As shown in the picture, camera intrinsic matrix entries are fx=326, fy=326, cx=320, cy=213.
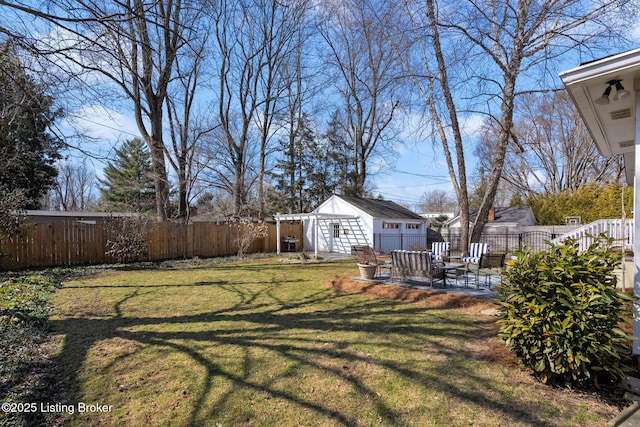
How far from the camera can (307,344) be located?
425 cm

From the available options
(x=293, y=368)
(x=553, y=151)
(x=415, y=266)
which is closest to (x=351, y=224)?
(x=415, y=266)

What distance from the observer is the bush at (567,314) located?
2902mm

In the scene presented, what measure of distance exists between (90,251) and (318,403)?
13166mm

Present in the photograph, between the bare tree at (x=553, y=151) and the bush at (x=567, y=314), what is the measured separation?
22.9 m

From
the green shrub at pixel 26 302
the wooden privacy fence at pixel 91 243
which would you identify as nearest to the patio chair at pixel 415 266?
the green shrub at pixel 26 302

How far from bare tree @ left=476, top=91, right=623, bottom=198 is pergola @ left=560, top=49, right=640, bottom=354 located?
20.5 metres

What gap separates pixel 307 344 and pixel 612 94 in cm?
472

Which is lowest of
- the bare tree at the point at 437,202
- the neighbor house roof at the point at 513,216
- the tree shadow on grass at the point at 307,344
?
the tree shadow on grass at the point at 307,344

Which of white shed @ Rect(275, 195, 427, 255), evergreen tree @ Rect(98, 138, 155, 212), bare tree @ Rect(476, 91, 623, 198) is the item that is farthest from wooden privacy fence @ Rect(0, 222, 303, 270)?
bare tree @ Rect(476, 91, 623, 198)

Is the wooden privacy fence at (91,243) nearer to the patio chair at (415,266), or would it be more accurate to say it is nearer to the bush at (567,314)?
the patio chair at (415,266)

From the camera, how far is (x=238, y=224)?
17.1 metres

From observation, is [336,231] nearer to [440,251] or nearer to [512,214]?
[440,251]

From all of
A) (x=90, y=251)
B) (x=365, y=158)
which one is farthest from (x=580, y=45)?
(x=365, y=158)

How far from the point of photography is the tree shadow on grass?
292cm
